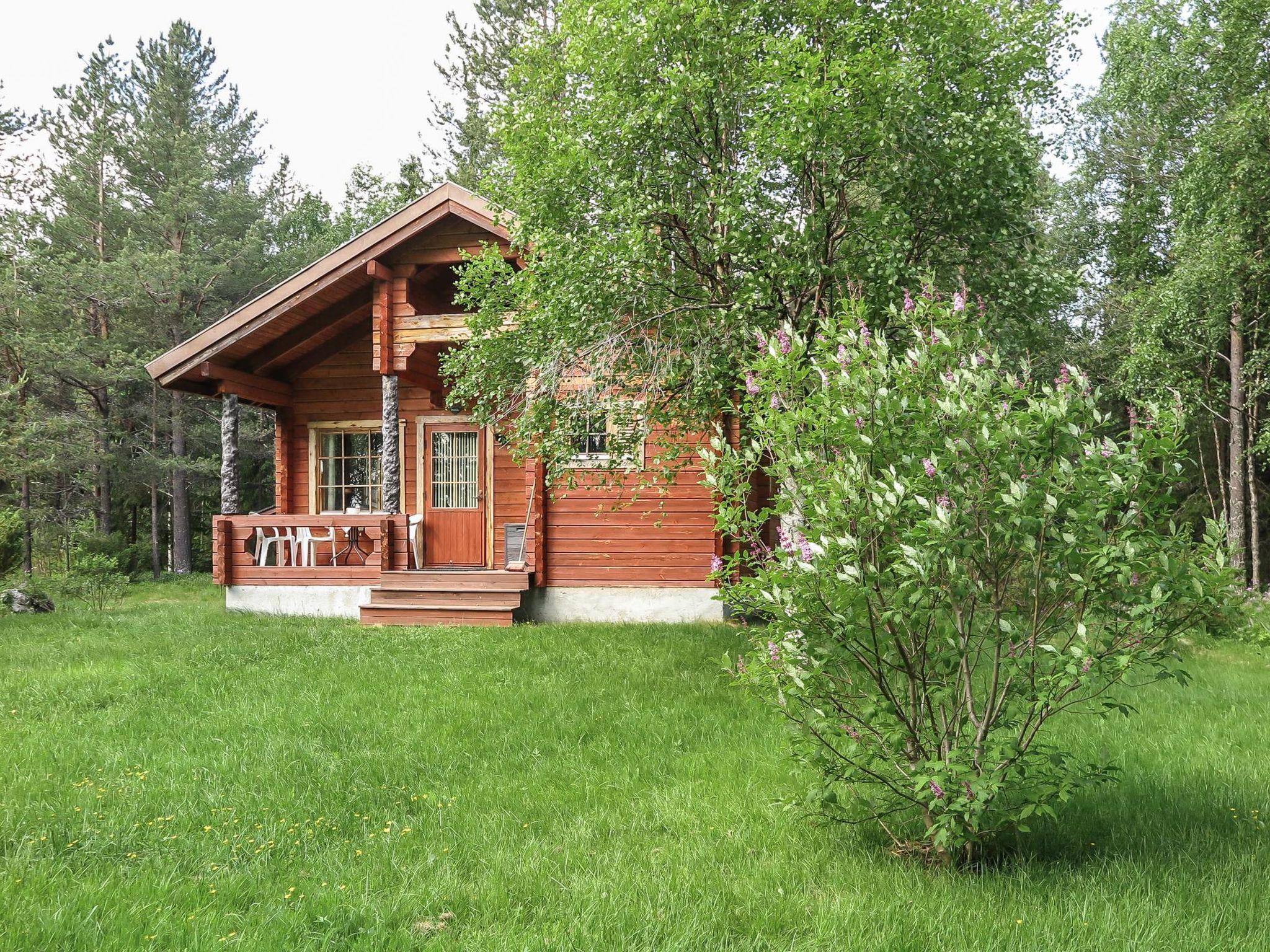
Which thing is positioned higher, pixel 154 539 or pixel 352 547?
pixel 352 547

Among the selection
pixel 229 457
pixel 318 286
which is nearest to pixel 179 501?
pixel 229 457

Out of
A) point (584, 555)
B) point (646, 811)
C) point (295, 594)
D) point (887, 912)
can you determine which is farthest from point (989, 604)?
point (295, 594)

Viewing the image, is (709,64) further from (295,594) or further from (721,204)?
(295,594)

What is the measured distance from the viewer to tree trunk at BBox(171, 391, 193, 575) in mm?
22156

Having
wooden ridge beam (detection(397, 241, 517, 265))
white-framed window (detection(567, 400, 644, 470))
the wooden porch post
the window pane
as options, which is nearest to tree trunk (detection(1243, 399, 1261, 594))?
white-framed window (detection(567, 400, 644, 470))

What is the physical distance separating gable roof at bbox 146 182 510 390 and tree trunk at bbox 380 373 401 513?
5.15 feet

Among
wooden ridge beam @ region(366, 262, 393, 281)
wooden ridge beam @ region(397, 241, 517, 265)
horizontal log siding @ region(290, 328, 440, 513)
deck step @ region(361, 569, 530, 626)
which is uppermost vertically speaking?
wooden ridge beam @ region(397, 241, 517, 265)

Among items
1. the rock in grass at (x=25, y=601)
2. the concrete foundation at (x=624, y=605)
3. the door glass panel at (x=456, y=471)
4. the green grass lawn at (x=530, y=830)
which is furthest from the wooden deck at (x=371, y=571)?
the green grass lawn at (x=530, y=830)

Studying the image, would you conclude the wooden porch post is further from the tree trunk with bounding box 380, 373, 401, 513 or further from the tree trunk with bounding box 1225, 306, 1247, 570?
the tree trunk with bounding box 1225, 306, 1247, 570

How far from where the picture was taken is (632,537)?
11.4 m

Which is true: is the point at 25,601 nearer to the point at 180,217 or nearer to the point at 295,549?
the point at 295,549

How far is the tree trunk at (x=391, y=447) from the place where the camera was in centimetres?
1165

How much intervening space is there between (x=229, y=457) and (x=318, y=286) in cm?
289

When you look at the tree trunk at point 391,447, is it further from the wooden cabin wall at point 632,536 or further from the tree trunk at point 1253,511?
the tree trunk at point 1253,511
